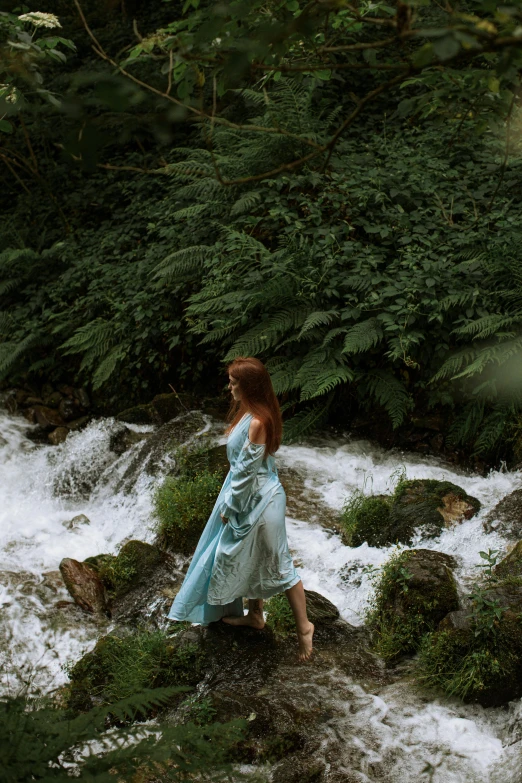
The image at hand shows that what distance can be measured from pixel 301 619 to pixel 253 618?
414mm

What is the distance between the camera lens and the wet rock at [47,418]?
891cm

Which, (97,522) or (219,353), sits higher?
(219,353)

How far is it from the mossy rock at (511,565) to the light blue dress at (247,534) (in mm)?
1519

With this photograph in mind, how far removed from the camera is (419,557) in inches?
191

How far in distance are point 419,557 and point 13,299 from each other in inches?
310

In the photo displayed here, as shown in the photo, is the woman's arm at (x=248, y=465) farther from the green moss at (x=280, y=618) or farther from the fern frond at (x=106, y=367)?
the fern frond at (x=106, y=367)

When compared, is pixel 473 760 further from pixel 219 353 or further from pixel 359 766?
pixel 219 353

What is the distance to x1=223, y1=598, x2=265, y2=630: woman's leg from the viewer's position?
4445 millimetres

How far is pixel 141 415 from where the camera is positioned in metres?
8.33


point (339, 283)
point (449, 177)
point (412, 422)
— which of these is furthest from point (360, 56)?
point (412, 422)

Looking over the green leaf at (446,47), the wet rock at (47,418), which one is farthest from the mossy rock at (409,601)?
the wet rock at (47,418)

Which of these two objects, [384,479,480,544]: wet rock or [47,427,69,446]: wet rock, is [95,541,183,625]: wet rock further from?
[47,427,69,446]: wet rock

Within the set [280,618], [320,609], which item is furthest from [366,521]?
[280,618]

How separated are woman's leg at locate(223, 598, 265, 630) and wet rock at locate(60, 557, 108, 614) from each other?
1.29m
